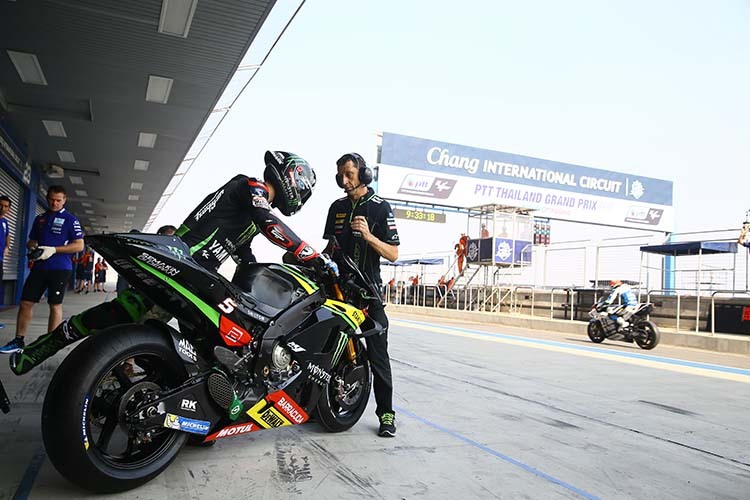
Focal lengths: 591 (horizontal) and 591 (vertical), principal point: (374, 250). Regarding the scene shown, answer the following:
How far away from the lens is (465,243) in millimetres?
24719

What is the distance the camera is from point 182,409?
269cm

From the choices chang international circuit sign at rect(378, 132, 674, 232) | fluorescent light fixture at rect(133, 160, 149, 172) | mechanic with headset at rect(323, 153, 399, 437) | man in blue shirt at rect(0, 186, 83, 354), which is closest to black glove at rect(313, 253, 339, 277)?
mechanic with headset at rect(323, 153, 399, 437)

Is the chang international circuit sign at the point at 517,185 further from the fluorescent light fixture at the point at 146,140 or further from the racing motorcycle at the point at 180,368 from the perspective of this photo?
the racing motorcycle at the point at 180,368

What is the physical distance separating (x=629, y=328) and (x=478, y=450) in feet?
34.3

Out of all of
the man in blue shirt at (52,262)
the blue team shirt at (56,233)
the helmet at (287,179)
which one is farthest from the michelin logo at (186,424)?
the blue team shirt at (56,233)

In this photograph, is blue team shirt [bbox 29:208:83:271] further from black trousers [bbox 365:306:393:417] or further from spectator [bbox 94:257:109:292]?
spectator [bbox 94:257:109:292]

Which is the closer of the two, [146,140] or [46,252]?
[46,252]

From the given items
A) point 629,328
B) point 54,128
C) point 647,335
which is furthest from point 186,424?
point 54,128

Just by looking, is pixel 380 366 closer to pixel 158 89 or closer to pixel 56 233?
pixel 56 233

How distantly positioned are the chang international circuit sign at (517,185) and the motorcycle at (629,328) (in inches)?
701

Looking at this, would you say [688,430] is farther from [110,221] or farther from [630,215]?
[630,215]

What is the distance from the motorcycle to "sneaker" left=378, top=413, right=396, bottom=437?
10.2 m

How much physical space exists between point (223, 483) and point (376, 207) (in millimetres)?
2056

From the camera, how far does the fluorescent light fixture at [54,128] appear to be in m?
12.6
